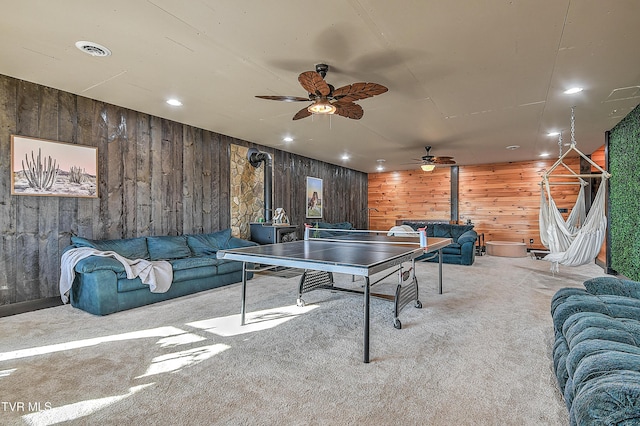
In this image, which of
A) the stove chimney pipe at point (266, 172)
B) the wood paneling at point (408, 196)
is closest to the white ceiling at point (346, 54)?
the stove chimney pipe at point (266, 172)

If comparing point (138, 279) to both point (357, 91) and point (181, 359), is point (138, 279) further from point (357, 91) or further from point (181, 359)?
point (357, 91)

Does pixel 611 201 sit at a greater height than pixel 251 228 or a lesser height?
greater

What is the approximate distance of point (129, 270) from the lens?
3492mm

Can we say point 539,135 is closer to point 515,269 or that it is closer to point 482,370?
point 515,269

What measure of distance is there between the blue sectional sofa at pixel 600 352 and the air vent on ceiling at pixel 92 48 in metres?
3.90

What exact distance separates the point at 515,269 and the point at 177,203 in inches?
249

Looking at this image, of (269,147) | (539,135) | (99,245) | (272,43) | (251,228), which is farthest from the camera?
(269,147)

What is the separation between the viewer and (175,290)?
4008mm

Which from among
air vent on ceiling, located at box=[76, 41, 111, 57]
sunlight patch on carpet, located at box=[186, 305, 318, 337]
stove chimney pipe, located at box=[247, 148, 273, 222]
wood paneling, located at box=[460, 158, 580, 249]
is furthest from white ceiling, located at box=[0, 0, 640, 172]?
wood paneling, located at box=[460, 158, 580, 249]

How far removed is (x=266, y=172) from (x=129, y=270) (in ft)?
11.8

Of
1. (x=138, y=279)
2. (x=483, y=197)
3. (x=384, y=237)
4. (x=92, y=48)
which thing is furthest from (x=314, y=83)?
(x=483, y=197)

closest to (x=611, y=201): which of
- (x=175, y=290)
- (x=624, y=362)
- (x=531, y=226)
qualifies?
(x=531, y=226)

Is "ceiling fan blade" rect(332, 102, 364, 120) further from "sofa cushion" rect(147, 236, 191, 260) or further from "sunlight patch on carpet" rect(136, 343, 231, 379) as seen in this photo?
"sofa cushion" rect(147, 236, 191, 260)

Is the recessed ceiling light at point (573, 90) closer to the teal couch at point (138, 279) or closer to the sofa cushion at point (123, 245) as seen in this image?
the teal couch at point (138, 279)
